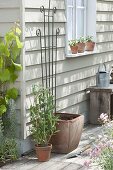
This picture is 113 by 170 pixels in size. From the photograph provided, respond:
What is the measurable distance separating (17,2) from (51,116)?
1384 mm

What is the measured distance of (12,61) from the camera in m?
5.14

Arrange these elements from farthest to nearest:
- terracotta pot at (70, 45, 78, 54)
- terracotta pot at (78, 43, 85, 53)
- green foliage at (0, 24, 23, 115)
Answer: terracotta pot at (78, 43, 85, 53), terracotta pot at (70, 45, 78, 54), green foliage at (0, 24, 23, 115)

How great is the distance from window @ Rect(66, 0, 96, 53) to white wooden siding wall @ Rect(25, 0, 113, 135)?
0.15m

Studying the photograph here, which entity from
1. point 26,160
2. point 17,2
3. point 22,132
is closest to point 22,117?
point 22,132

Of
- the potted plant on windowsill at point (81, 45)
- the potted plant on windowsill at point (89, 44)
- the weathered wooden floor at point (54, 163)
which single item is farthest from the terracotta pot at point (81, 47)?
the weathered wooden floor at point (54, 163)

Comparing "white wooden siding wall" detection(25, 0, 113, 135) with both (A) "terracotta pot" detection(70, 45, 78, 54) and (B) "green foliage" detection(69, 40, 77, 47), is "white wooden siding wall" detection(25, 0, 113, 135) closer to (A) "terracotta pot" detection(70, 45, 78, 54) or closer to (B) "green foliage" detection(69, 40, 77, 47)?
(A) "terracotta pot" detection(70, 45, 78, 54)

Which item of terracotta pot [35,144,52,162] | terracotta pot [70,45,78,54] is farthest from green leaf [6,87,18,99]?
terracotta pot [70,45,78,54]

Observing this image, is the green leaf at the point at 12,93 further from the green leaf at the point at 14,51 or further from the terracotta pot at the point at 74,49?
the terracotta pot at the point at 74,49

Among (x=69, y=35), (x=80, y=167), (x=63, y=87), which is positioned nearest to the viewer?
(x=80, y=167)

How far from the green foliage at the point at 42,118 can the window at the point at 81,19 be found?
1.70 meters

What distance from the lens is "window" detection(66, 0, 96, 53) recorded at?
6805 mm

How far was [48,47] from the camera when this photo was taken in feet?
18.8

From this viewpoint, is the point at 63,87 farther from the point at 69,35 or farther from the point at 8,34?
the point at 8,34

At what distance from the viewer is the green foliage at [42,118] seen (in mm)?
5250
